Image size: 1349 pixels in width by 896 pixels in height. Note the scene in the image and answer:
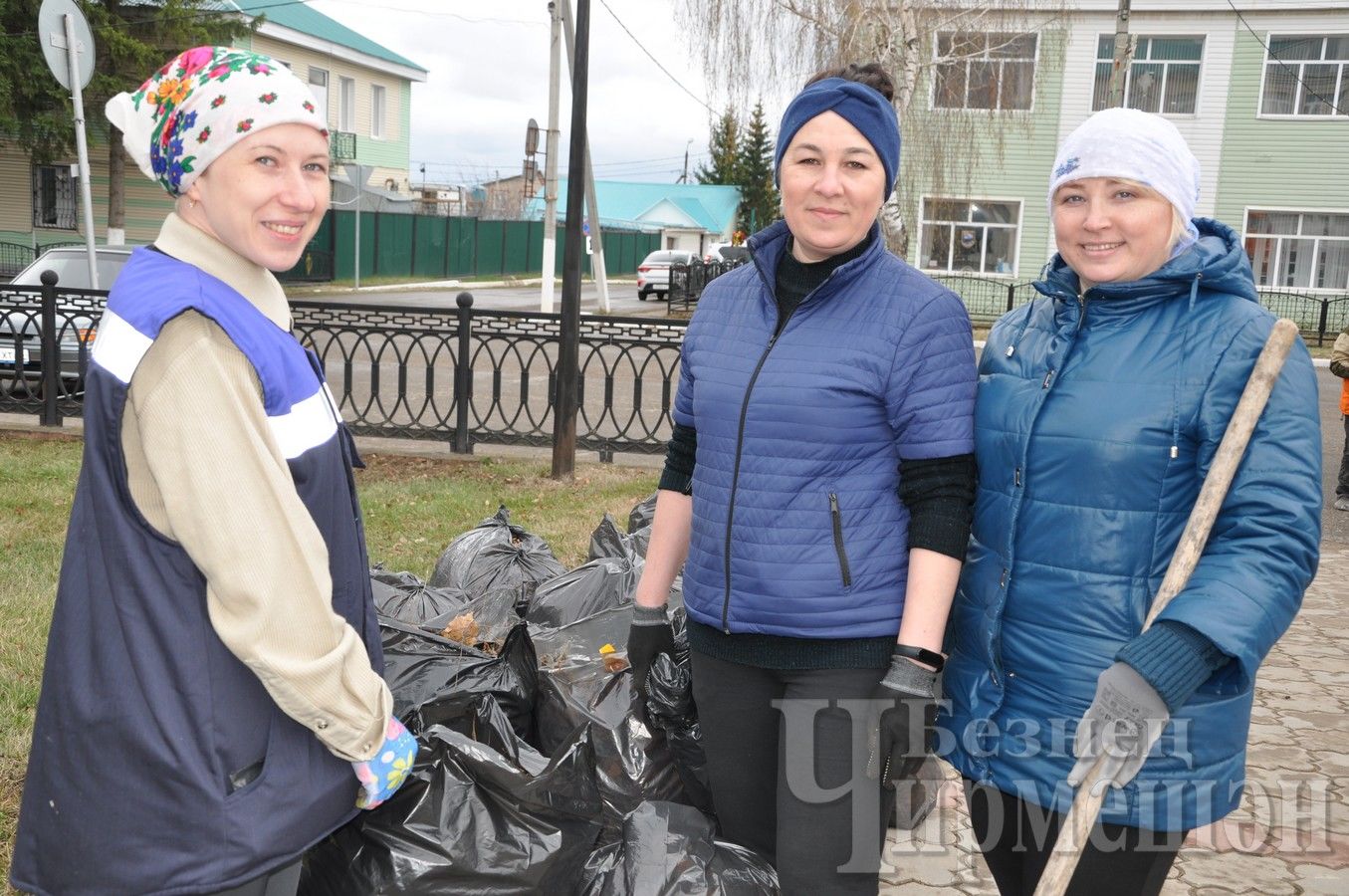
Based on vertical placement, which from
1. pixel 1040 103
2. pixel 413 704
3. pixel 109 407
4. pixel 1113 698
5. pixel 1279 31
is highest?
pixel 1279 31

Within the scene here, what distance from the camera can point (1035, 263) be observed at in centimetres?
2673

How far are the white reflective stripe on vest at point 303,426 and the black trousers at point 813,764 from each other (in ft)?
2.96

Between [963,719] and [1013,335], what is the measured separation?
2.23 ft

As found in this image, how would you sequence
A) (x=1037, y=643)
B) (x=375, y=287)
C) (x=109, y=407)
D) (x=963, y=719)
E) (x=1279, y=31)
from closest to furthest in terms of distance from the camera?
(x=109, y=407)
(x=1037, y=643)
(x=963, y=719)
(x=1279, y=31)
(x=375, y=287)

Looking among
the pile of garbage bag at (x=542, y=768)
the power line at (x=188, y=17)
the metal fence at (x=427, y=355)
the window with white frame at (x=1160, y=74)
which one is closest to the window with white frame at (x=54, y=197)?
the power line at (x=188, y=17)

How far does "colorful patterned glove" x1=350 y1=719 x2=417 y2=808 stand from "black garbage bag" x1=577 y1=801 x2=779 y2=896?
786 millimetres

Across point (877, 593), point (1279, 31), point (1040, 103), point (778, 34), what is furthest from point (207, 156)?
point (1279, 31)

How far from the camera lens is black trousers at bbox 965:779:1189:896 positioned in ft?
6.32

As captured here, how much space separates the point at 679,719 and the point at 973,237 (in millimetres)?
25663

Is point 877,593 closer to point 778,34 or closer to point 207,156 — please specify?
point 207,156

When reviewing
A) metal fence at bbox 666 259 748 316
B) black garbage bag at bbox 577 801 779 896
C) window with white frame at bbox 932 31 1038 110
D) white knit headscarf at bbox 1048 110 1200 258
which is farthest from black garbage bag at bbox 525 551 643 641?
metal fence at bbox 666 259 748 316

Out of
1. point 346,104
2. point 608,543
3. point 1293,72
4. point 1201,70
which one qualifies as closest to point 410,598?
point 608,543

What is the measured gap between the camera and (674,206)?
57781mm

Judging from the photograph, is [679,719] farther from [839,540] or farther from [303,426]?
[303,426]
